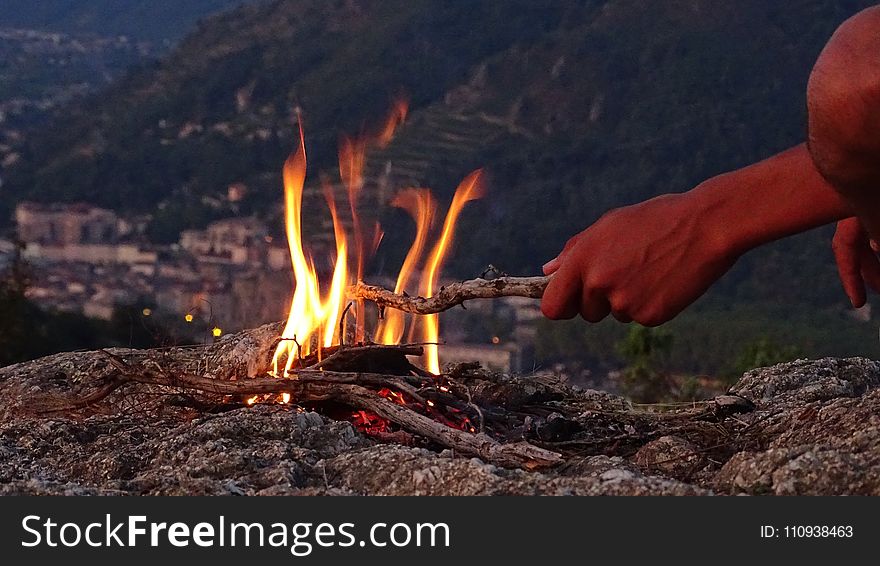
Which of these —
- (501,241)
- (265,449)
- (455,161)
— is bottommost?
(265,449)

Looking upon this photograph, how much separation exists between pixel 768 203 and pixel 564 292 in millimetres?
615

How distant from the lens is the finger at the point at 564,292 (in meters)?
3.60

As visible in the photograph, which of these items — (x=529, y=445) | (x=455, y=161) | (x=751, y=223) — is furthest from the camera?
(x=455, y=161)

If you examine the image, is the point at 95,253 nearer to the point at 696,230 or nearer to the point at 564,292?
the point at 564,292

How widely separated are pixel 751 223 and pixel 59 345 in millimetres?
24867

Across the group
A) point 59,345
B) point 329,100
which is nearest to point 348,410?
point 59,345

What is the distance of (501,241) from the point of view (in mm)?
47594

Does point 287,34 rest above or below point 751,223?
above

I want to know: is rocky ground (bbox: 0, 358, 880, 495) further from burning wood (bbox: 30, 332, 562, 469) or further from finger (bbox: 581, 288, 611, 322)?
finger (bbox: 581, 288, 611, 322)

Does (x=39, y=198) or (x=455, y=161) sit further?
(x=39, y=198)

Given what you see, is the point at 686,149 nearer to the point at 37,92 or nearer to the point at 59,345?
the point at 59,345

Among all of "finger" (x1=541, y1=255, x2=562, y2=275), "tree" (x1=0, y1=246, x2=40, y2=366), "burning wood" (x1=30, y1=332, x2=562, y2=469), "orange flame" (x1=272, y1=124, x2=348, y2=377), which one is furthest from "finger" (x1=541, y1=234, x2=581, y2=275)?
"tree" (x1=0, y1=246, x2=40, y2=366)

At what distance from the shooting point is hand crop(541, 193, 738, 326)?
130 inches

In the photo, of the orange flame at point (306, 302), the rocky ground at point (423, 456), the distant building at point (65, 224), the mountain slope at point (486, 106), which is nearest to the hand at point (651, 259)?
the rocky ground at point (423, 456)
